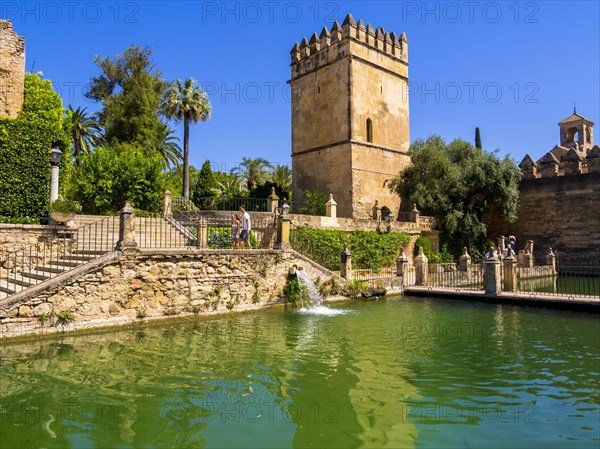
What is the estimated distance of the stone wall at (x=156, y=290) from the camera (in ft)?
30.3

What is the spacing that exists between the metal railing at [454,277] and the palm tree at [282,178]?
16820 mm

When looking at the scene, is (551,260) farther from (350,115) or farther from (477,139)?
(477,139)

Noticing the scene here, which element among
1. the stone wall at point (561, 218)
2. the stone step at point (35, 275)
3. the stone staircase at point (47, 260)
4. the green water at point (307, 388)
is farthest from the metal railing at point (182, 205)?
the stone wall at point (561, 218)

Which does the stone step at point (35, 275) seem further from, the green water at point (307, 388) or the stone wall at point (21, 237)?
the green water at point (307, 388)

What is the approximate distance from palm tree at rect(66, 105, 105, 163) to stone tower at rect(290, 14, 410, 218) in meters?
14.0

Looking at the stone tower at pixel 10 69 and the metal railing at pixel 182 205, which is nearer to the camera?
the stone tower at pixel 10 69

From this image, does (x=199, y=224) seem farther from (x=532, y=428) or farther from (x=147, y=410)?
(x=532, y=428)

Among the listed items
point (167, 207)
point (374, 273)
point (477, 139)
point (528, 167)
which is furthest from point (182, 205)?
point (477, 139)

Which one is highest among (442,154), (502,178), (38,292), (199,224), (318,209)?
(442,154)

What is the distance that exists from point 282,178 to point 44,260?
83.5ft

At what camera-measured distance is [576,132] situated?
165ft

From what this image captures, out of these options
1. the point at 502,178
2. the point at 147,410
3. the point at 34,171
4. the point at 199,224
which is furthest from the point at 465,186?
the point at 147,410

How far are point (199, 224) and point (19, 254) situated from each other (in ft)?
16.3

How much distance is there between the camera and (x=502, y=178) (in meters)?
25.5
